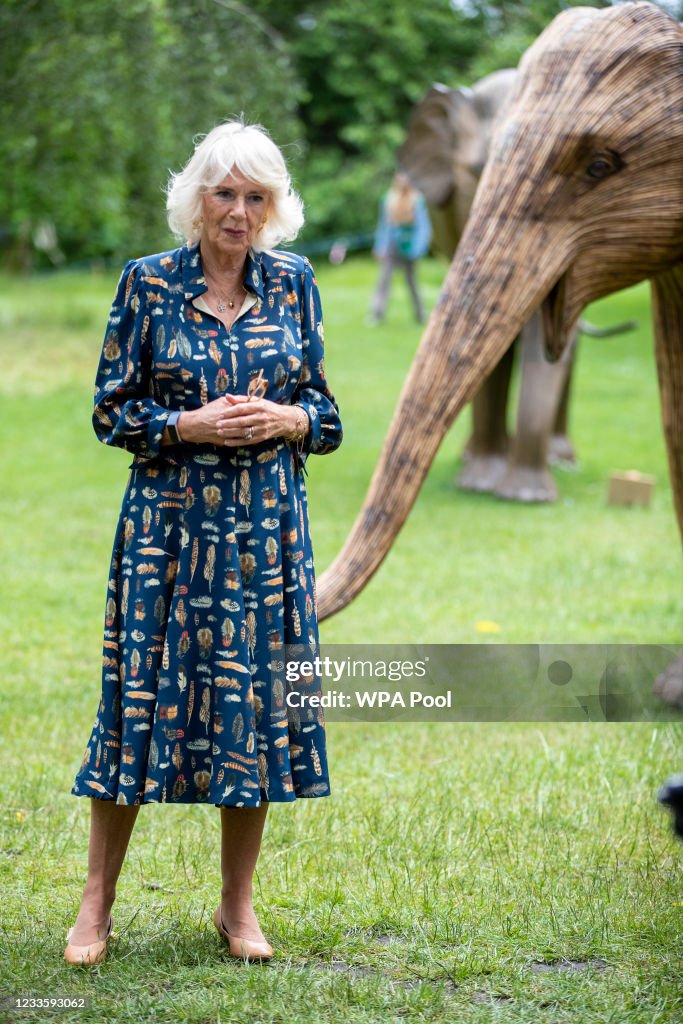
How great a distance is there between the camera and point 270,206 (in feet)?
11.1

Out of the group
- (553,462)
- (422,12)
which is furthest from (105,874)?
(422,12)

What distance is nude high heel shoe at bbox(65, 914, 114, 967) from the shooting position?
11.1ft

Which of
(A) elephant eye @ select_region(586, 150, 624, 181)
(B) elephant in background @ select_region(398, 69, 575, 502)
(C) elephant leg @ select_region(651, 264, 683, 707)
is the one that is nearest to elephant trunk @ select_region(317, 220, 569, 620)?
(A) elephant eye @ select_region(586, 150, 624, 181)

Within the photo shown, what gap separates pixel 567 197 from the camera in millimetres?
4773

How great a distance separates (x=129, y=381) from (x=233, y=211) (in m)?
0.46

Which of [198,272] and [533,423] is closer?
[198,272]

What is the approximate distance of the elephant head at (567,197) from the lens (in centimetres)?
453

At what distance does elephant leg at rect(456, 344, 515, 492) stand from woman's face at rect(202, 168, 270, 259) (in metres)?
6.93

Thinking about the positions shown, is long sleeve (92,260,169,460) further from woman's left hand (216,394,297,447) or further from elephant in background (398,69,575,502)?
elephant in background (398,69,575,502)

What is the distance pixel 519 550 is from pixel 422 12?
93.2ft

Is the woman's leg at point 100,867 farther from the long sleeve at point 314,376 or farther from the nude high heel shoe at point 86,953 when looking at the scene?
the long sleeve at point 314,376

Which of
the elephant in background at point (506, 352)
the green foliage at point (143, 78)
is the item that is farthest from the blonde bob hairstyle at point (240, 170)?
the green foliage at point (143, 78)

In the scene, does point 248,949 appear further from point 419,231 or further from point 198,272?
point 419,231

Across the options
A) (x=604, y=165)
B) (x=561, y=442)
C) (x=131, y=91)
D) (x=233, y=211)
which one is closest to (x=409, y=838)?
(x=233, y=211)
